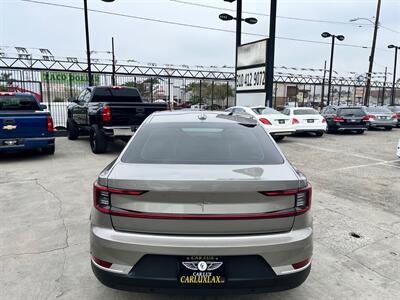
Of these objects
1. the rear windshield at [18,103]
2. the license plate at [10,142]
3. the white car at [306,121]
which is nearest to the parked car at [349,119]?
the white car at [306,121]

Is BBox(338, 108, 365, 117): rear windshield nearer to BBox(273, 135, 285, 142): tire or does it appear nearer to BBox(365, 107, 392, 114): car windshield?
BBox(365, 107, 392, 114): car windshield

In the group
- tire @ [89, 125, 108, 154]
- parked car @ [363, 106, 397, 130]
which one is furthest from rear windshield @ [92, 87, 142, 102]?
parked car @ [363, 106, 397, 130]

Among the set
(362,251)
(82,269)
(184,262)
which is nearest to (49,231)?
(82,269)

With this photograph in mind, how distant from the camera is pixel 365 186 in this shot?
6883mm

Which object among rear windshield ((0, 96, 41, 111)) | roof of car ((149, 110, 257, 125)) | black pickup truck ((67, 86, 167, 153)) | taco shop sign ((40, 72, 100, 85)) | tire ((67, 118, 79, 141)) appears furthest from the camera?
taco shop sign ((40, 72, 100, 85))

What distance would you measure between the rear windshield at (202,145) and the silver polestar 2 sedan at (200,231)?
0.32 meters

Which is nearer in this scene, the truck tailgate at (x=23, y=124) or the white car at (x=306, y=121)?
the truck tailgate at (x=23, y=124)

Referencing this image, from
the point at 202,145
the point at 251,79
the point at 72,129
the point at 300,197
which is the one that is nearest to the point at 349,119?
the point at 251,79

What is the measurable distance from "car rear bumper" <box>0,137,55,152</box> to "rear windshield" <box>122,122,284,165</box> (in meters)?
6.80

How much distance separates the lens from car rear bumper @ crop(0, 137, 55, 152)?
28.0 feet

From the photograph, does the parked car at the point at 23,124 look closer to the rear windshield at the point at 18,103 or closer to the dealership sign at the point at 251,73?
the rear windshield at the point at 18,103

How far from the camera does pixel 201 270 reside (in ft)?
7.62

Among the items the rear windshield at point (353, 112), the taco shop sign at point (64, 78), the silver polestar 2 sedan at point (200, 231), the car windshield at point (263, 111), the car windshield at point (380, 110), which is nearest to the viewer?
the silver polestar 2 sedan at point (200, 231)

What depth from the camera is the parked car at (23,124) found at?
8.54 meters
